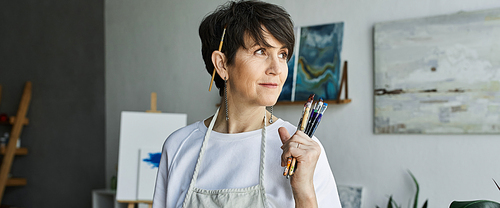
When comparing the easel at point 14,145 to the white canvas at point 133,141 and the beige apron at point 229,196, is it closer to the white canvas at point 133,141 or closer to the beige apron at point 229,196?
the white canvas at point 133,141

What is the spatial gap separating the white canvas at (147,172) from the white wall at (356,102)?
2.64ft

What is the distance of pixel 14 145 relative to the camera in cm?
369

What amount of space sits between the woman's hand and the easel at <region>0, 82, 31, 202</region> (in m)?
3.50

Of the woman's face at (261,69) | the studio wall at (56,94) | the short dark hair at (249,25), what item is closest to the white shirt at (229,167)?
the woman's face at (261,69)

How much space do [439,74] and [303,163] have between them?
7.22ft

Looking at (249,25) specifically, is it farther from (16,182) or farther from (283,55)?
(16,182)

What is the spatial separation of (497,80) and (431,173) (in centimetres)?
76

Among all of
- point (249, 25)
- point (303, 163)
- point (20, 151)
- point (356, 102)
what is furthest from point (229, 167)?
point (20, 151)

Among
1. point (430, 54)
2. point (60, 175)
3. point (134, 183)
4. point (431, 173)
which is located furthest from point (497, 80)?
point (60, 175)

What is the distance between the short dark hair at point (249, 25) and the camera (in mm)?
1122

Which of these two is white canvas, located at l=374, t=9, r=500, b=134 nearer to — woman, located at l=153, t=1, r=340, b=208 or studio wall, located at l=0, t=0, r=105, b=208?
woman, located at l=153, t=1, r=340, b=208

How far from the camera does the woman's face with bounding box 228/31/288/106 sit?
1.12 meters

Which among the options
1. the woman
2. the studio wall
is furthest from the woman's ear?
the studio wall

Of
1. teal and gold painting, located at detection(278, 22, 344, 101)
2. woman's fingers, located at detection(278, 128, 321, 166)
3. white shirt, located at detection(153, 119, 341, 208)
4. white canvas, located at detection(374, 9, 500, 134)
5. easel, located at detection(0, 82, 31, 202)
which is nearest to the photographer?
woman's fingers, located at detection(278, 128, 321, 166)
